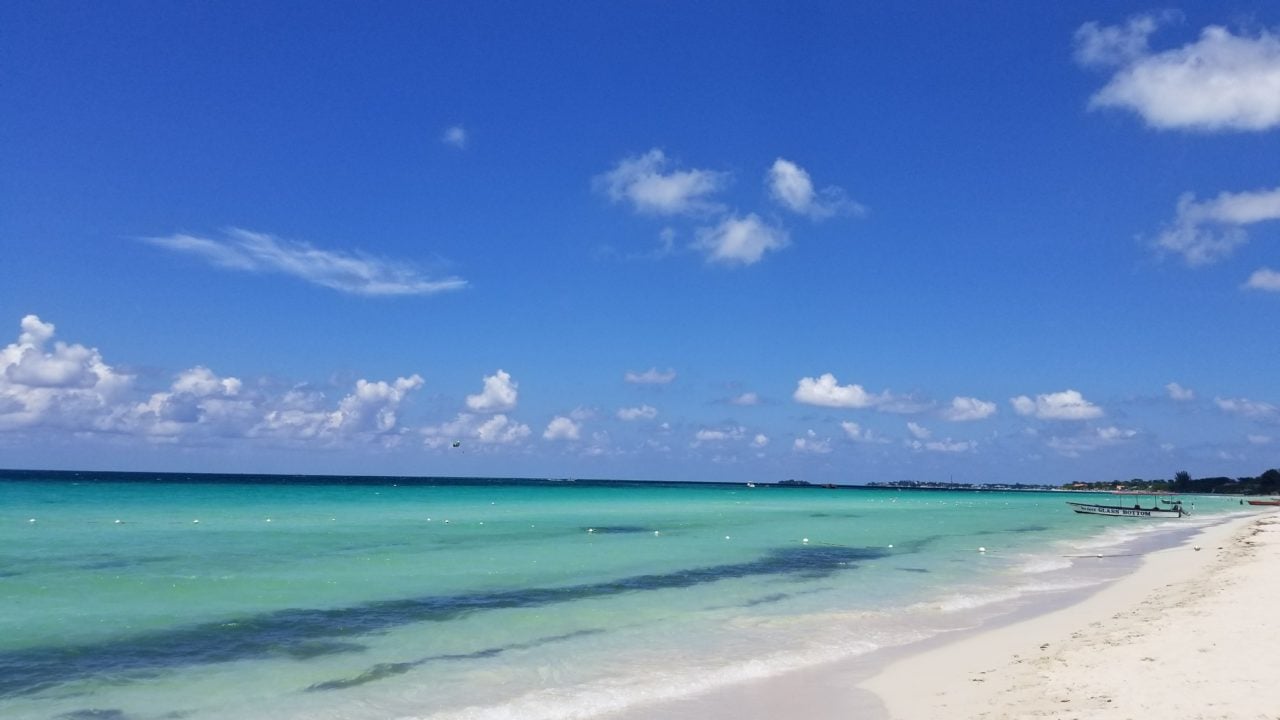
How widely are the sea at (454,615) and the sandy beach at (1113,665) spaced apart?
1512 millimetres

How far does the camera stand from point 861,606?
A: 1781cm

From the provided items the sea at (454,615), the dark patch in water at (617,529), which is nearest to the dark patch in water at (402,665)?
the sea at (454,615)

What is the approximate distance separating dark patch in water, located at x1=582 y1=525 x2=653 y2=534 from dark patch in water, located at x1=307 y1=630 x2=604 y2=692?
89.8 ft

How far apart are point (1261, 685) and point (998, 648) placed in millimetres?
4128

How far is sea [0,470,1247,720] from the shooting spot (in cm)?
1089

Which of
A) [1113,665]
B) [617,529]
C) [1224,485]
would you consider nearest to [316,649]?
[1113,665]

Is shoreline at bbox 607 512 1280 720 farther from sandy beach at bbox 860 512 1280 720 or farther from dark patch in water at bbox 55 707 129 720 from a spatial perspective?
dark patch in water at bbox 55 707 129 720

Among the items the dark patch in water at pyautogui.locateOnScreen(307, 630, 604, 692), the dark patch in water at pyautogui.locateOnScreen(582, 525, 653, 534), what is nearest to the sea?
the dark patch in water at pyautogui.locateOnScreen(307, 630, 604, 692)

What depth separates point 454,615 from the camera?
16578 millimetres

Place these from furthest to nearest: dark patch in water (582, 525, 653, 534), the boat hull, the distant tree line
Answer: the distant tree line
the boat hull
dark patch in water (582, 525, 653, 534)

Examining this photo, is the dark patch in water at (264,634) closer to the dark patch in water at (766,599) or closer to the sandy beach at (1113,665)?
the dark patch in water at (766,599)

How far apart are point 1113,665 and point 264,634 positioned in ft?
45.6

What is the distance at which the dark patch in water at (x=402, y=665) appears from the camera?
1123cm

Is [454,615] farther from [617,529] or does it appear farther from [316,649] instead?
[617,529]
